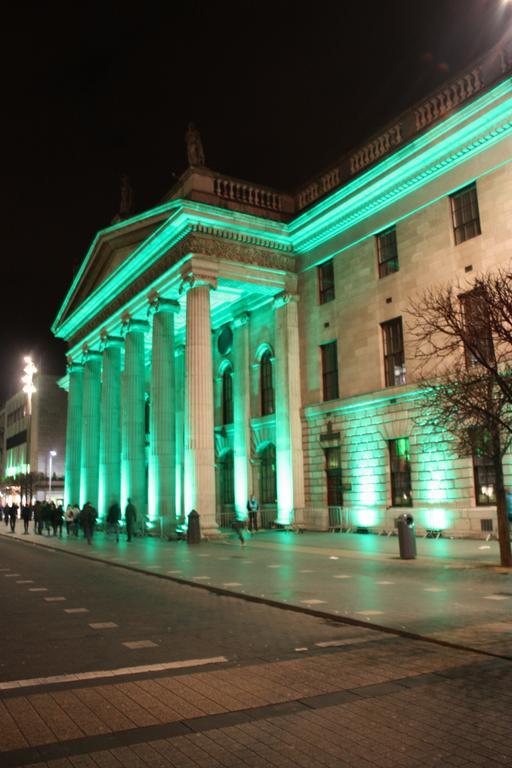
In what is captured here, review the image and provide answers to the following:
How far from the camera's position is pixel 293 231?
3250 cm

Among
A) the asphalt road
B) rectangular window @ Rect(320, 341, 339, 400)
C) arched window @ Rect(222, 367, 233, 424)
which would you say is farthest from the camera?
arched window @ Rect(222, 367, 233, 424)

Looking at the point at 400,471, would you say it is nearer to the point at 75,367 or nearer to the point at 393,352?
the point at 393,352

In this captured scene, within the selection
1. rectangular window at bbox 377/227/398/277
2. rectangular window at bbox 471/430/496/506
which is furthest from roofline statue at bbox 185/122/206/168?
rectangular window at bbox 471/430/496/506

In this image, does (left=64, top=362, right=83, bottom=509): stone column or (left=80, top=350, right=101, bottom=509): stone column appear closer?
(left=80, top=350, right=101, bottom=509): stone column

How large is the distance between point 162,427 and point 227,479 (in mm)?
7855

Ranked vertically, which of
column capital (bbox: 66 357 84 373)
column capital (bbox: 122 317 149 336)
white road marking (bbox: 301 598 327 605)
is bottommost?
white road marking (bbox: 301 598 327 605)

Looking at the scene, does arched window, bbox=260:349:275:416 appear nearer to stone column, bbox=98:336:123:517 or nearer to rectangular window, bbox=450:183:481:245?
stone column, bbox=98:336:123:517

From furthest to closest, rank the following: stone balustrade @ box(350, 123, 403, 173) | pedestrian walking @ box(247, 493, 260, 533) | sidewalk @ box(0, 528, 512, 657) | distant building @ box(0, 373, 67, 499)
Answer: distant building @ box(0, 373, 67, 499), pedestrian walking @ box(247, 493, 260, 533), stone balustrade @ box(350, 123, 403, 173), sidewalk @ box(0, 528, 512, 657)

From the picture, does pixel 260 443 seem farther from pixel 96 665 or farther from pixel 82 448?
pixel 96 665

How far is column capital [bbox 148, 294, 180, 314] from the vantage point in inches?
1314

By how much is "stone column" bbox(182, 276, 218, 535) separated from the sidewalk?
266cm

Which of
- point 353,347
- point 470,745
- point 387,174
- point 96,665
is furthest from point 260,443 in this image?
point 470,745

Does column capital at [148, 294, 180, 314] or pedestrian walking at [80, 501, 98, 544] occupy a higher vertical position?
column capital at [148, 294, 180, 314]

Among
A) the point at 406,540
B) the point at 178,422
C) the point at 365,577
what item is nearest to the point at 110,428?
the point at 178,422
